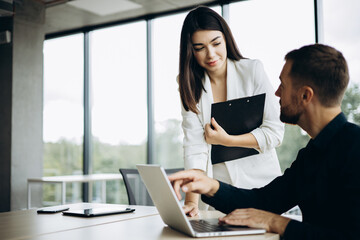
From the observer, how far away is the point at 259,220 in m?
1.20

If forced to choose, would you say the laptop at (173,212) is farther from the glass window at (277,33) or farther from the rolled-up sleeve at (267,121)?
the glass window at (277,33)

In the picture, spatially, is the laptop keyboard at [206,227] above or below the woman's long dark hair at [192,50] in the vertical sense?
below

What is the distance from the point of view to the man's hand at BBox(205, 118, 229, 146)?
1.72m

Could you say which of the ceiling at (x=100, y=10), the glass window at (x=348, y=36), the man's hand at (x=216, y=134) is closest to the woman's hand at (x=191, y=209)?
the man's hand at (x=216, y=134)

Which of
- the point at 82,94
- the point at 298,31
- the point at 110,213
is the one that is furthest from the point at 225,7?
the point at 110,213

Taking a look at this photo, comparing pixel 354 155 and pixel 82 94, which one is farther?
pixel 82 94

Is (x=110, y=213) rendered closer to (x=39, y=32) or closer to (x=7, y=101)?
(x=7, y=101)

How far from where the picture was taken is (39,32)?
18.8ft

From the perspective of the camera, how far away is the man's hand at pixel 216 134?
1724mm

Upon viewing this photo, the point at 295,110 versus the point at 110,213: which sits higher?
the point at 295,110

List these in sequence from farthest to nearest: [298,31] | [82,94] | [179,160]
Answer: [82,94]
[179,160]
[298,31]

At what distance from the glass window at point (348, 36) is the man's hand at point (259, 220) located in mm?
3217

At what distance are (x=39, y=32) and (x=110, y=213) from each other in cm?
466

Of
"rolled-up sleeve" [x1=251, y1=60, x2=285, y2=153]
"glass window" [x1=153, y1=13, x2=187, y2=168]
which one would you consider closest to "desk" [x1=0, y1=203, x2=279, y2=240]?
"rolled-up sleeve" [x1=251, y1=60, x2=285, y2=153]
